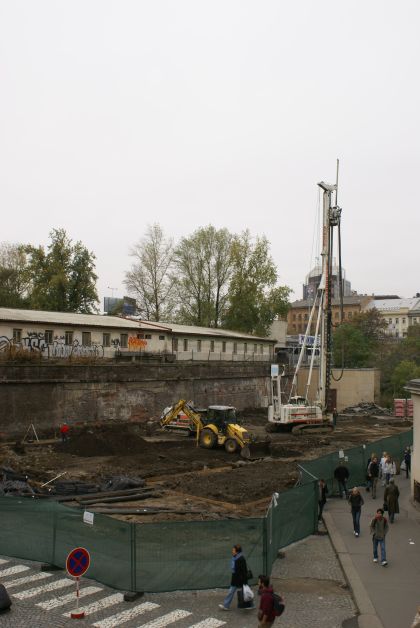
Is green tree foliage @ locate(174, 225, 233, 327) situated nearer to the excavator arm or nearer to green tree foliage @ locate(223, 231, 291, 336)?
green tree foliage @ locate(223, 231, 291, 336)

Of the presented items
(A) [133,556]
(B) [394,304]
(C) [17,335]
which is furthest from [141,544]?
(B) [394,304]

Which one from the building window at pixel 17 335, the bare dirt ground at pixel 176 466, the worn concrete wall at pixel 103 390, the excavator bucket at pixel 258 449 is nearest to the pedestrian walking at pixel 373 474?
the bare dirt ground at pixel 176 466

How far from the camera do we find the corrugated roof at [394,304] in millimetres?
150850

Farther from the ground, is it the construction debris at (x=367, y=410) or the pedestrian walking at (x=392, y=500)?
the pedestrian walking at (x=392, y=500)

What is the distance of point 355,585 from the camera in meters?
12.7

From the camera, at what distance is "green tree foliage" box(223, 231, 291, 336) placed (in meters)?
67.1

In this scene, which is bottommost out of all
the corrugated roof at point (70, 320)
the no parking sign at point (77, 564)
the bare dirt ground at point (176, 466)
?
the bare dirt ground at point (176, 466)

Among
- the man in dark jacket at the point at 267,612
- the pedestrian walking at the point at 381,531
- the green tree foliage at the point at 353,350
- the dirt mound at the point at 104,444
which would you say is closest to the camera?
the man in dark jacket at the point at 267,612

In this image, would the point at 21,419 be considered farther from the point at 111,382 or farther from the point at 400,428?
the point at 400,428

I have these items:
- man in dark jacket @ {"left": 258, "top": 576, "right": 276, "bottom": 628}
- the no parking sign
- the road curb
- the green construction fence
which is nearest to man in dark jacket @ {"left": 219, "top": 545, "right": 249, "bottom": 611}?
the green construction fence

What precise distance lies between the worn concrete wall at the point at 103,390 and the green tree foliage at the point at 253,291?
16.3 metres

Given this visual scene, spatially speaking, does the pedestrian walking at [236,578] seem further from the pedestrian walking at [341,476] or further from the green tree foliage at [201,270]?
the green tree foliage at [201,270]

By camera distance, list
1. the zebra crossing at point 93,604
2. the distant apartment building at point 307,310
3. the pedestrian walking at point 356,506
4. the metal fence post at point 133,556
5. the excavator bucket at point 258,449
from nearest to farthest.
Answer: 1. the zebra crossing at point 93,604
2. the metal fence post at point 133,556
3. the pedestrian walking at point 356,506
4. the excavator bucket at point 258,449
5. the distant apartment building at point 307,310

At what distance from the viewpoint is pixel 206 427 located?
32.1 metres
